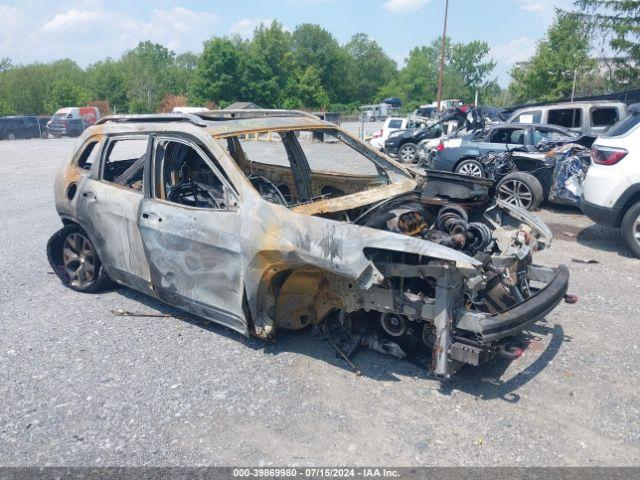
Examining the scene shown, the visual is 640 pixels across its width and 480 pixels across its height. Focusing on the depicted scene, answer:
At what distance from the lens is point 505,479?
110 inches

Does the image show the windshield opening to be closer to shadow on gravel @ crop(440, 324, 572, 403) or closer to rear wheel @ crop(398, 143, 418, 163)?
shadow on gravel @ crop(440, 324, 572, 403)

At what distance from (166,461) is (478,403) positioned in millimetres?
1985

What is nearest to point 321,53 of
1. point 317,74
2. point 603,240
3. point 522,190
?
point 317,74

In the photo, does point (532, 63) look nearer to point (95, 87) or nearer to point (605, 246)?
point (605, 246)

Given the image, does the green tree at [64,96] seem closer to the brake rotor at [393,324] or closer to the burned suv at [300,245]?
the burned suv at [300,245]

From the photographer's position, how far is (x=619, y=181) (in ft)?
21.5

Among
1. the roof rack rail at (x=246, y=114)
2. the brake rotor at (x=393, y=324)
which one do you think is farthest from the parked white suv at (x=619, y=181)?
the brake rotor at (x=393, y=324)

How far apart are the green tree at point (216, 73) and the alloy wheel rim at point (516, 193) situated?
49.8 metres

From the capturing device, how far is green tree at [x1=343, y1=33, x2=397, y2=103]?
3588 inches

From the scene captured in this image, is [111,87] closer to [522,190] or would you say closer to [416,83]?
[416,83]

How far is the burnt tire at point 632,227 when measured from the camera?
21.5ft

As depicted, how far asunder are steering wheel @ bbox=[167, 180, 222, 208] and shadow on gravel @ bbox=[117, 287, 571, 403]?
1.07 m

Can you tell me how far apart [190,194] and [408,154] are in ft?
47.6

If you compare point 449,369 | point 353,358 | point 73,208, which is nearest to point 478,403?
point 449,369
